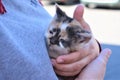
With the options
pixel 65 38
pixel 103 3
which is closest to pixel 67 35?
pixel 65 38

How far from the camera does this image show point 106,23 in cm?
464

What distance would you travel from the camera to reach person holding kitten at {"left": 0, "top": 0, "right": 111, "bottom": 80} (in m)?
0.51

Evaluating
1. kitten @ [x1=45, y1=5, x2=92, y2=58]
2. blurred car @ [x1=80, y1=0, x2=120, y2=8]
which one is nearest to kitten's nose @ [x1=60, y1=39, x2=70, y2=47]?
kitten @ [x1=45, y1=5, x2=92, y2=58]

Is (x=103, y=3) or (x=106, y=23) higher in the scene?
(x=106, y=23)

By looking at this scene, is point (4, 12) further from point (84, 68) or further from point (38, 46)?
point (84, 68)

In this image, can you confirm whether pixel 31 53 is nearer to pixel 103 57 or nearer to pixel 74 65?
pixel 74 65

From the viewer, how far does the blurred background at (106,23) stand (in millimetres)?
1863

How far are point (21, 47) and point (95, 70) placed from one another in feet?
0.68

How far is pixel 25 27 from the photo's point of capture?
1.86 feet

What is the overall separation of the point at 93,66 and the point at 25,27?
0.60 ft

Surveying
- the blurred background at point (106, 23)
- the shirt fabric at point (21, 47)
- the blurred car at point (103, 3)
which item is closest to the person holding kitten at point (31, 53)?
the shirt fabric at point (21, 47)

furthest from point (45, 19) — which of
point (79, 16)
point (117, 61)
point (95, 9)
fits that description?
point (95, 9)

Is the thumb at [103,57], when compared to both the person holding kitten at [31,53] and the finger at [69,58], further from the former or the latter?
the finger at [69,58]

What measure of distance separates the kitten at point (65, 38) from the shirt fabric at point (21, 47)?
0.02 metres
